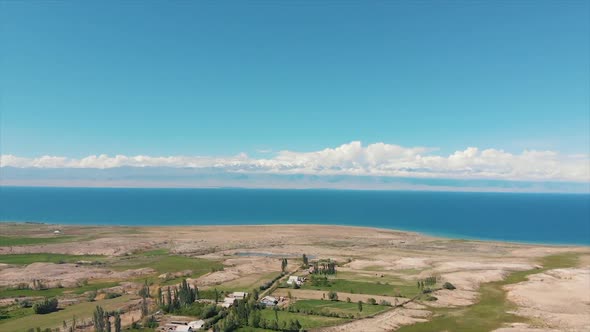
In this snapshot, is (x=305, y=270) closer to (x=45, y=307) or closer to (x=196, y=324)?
(x=196, y=324)

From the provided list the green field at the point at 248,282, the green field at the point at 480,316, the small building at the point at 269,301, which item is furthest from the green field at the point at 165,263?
the green field at the point at 480,316

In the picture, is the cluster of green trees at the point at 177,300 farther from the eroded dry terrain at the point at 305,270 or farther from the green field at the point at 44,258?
the green field at the point at 44,258

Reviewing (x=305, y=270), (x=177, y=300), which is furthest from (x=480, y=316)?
(x=177, y=300)

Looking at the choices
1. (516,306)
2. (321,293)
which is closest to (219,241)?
(321,293)

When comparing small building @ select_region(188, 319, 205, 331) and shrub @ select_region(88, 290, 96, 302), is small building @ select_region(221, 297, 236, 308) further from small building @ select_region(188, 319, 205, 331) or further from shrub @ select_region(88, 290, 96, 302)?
shrub @ select_region(88, 290, 96, 302)

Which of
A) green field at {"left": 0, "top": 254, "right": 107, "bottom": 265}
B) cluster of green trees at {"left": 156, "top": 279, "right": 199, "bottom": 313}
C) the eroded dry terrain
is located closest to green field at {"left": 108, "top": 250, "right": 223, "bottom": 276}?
the eroded dry terrain

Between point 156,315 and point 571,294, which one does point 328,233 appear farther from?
point 156,315
